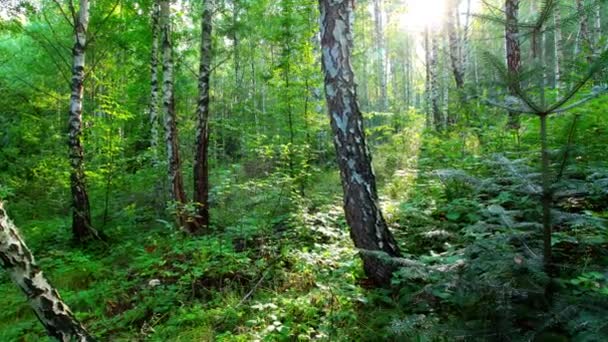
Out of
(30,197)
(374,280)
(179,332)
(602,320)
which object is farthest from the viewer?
(30,197)

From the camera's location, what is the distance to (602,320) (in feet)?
4.99

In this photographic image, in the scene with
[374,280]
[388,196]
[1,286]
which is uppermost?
[388,196]

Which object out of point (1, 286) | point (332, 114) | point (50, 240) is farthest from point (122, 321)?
point (50, 240)

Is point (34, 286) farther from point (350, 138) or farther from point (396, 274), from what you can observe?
point (350, 138)

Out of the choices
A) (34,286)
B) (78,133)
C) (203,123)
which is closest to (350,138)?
(34,286)

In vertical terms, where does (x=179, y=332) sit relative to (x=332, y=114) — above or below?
below

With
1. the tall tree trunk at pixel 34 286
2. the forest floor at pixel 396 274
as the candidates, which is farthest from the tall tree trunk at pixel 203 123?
the tall tree trunk at pixel 34 286

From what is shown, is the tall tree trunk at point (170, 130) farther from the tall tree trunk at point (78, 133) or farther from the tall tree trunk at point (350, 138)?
the tall tree trunk at point (350, 138)

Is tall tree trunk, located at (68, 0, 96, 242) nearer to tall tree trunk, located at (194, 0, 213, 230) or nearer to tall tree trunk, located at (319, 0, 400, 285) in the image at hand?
tall tree trunk, located at (194, 0, 213, 230)

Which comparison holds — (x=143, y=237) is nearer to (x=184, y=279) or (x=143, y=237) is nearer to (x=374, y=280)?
(x=184, y=279)

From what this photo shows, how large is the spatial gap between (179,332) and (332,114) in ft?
8.06

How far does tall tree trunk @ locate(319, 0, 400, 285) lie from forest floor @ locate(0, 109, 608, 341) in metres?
0.31

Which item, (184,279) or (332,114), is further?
(184,279)

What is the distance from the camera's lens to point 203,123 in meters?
6.74
